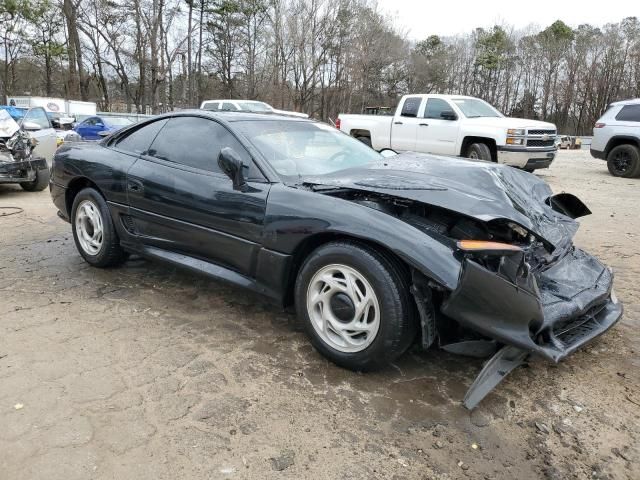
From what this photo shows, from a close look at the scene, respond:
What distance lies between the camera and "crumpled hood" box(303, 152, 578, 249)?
2.59 metres

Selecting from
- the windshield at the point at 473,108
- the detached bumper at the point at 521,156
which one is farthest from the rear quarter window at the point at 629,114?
the windshield at the point at 473,108

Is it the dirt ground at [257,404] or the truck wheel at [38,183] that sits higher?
the truck wheel at [38,183]

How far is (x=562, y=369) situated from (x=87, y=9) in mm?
44272

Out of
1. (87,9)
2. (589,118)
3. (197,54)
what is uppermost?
(87,9)

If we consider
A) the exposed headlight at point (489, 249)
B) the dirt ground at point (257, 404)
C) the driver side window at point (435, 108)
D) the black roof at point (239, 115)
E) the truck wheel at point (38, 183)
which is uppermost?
the driver side window at point (435, 108)

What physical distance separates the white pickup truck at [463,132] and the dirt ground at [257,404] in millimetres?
6856

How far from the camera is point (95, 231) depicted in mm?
4230

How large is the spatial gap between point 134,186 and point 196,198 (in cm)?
75

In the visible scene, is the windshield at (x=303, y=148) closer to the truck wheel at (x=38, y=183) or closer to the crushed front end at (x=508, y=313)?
the crushed front end at (x=508, y=313)

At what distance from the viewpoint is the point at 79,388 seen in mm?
2525

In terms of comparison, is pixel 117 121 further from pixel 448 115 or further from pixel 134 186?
pixel 134 186

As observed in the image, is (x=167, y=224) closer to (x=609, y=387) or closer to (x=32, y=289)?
(x=32, y=289)

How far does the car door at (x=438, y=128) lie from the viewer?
1058cm

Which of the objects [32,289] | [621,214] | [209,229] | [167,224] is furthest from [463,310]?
[621,214]
